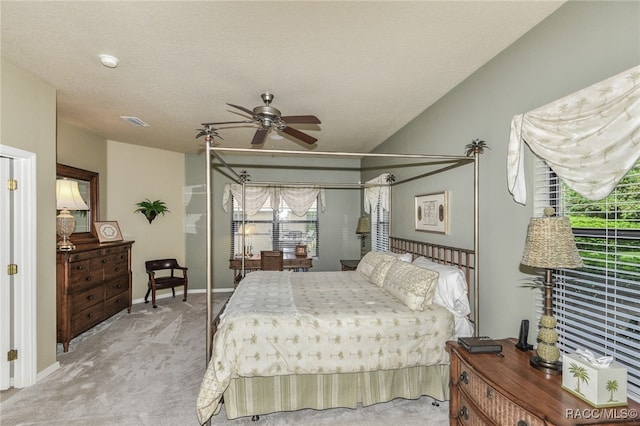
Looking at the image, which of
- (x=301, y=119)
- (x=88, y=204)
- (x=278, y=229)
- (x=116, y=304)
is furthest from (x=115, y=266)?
(x=301, y=119)

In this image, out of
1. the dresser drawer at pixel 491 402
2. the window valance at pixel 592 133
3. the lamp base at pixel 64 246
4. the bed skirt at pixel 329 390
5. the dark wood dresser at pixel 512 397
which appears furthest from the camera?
the lamp base at pixel 64 246

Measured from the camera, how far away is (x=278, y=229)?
6.38 m

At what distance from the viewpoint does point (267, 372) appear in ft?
7.13

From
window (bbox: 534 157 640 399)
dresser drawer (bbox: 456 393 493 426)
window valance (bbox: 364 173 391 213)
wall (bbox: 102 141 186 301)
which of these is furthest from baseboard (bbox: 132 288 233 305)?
window (bbox: 534 157 640 399)

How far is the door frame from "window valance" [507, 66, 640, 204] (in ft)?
13.8

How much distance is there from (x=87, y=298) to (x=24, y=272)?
130cm

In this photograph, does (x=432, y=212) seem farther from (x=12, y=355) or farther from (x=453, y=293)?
(x=12, y=355)

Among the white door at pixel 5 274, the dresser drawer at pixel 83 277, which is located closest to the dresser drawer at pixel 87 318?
the dresser drawer at pixel 83 277

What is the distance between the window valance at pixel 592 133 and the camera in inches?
56.4

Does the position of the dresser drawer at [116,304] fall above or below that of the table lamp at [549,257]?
below

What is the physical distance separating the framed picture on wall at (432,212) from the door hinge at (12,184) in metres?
4.14

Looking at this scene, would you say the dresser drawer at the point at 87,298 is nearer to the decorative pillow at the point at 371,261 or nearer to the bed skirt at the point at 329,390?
the bed skirt at the point at 329,390

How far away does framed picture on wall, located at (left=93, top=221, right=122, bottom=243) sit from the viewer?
4727 mm

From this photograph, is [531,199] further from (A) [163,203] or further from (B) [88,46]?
(A) [163,203]
